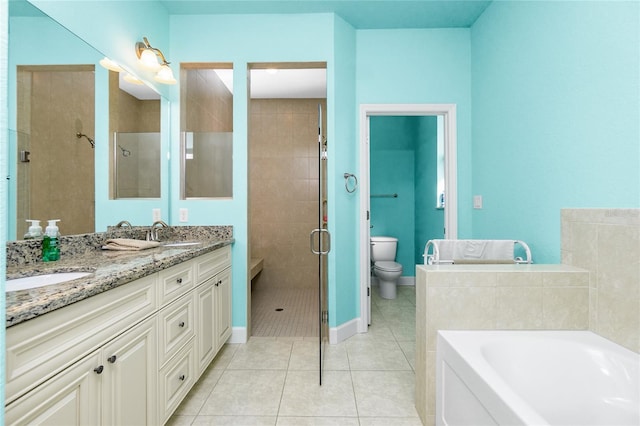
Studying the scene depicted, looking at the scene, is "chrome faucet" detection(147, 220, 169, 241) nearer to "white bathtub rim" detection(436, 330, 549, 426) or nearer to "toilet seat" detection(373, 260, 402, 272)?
"white bathtub rim" detection(436, 330, 549, 426)

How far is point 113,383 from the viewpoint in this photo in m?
1.01

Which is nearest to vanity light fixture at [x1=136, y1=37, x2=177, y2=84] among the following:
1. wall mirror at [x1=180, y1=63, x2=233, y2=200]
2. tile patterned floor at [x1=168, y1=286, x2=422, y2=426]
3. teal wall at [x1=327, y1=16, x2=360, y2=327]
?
wall mirror at [x1=180, y1=63, x2=233, y2=200]

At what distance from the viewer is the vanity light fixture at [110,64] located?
1717 millimetres

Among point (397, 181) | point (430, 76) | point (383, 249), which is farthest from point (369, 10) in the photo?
point (383, 249)

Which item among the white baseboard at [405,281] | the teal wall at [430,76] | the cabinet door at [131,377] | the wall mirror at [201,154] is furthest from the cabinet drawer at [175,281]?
the white baseboard at [405,281]

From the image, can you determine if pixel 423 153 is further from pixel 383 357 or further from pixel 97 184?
pixel 97 184

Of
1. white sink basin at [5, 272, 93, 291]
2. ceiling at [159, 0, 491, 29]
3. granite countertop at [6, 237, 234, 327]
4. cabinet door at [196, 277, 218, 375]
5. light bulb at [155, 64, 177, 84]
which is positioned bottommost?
cabinet door at [196, 277, 218, 375]

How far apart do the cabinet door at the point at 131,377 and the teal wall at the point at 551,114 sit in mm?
2071

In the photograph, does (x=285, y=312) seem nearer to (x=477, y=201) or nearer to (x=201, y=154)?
(x=201, y=154)

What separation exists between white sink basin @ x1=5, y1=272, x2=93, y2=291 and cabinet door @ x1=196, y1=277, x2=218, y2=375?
660 mm

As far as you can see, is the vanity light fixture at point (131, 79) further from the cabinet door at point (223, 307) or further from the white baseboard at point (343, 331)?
the white baseboard at point (343, 331)

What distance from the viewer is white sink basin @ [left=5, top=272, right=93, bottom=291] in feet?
3.55

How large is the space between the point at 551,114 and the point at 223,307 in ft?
8.04

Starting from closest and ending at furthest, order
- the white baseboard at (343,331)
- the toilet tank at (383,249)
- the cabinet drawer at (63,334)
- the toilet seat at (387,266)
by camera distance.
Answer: the cabinet drawer at (63,334) < the white baseboard at (343,331) < the toilet seat at (387,266) < the toilet tank at (383,249)
